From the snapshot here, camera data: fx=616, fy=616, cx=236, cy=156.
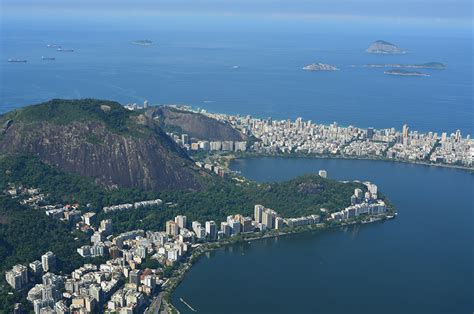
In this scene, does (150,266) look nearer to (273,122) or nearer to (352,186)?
(352,186)

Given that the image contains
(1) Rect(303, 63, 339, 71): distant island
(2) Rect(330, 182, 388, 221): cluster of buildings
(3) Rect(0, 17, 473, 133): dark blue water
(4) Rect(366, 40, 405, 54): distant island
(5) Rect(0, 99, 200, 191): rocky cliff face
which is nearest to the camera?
(2) Rect(330, 182, 388, 221): cluster of buildings

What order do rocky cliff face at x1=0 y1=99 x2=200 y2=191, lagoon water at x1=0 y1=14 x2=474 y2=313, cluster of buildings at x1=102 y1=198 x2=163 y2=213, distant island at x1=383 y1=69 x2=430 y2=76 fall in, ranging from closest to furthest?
lagoon water at x1=0 y1=14 x2=474 y2=313 → cluster of buildings at x1=102 y1=198 x2=163 y2=213 → rocky cliff face at x1=0 y1=99 x2=200 y2=191 → distant island at x1=383 y1=69 x2=430 y2=76

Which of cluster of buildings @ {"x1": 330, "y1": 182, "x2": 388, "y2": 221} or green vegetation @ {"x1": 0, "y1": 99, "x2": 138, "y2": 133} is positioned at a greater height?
green vegetation @ {"x1": 0, "y1": 99, "x2": 138, "y2": 133}

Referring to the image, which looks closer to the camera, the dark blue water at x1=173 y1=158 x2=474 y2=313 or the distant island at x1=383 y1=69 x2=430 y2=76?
the dark blue water at x1=173 y1=158 x2=474 y2=313

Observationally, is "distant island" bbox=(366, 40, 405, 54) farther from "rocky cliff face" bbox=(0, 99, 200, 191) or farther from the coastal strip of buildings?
"rocky cliff face" bbox=(0, 99, 200, 191)

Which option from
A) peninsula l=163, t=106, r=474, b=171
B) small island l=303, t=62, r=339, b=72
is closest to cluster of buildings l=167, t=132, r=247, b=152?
peninsula l=163, t=106, r=474, b=171

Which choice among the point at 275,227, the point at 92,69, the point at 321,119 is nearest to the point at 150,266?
the point at 275,227
